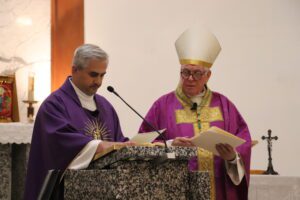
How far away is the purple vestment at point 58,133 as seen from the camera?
146 inches

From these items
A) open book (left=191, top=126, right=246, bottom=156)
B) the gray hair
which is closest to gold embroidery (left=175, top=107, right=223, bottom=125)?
open book (left=191, top=126, right=246, bottom=156)

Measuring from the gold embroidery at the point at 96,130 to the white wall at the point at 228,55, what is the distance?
2633mm

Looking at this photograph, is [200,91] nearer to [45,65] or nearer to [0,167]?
[0,167]

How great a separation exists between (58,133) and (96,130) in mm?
444

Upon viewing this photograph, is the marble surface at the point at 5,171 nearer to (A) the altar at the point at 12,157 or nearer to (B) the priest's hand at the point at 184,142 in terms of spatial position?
(A) the altar at the point at 12,157

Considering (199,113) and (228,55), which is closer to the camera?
(199,113)

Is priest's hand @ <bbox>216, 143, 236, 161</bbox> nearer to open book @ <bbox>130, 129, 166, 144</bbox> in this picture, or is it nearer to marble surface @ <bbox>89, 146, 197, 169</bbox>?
open book @ <bbox>130, 129, 166, 144</bbox>

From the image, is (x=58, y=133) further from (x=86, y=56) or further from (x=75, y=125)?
(x=86, y=56)

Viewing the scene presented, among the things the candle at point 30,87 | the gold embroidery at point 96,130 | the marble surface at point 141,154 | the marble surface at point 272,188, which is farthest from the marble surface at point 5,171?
the marble surface at point 272,188

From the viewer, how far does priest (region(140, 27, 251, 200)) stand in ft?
14.9

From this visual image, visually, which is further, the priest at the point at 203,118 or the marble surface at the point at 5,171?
the marble surface at the point at 5,171

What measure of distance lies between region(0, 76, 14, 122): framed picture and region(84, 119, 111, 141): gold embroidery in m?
2.15

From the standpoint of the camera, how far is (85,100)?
14.0 ft

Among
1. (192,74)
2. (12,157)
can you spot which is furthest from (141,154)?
(12,157)
